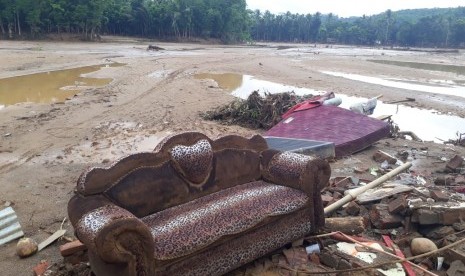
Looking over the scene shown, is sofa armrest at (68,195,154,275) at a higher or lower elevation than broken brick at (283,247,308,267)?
higher

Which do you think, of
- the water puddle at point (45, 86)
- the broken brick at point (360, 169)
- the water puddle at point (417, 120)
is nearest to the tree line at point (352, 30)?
the water puddle at point (417, 120)

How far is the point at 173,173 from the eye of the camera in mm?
3574

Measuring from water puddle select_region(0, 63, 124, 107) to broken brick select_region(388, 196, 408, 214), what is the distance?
11098 millimetres

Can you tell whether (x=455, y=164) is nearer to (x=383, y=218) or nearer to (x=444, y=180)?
(x=444, y=180)

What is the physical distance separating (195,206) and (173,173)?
37 cm

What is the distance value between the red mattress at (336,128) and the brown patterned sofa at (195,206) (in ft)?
9.92

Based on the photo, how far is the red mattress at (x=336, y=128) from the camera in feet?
23.1

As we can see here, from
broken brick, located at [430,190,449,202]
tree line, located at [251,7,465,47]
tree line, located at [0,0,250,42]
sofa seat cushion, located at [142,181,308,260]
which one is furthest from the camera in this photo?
tree line, located at [251,7,465,47]

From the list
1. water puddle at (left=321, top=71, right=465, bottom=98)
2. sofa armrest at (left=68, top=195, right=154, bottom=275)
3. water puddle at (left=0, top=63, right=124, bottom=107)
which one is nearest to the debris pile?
water puddle at (left=0, top=63, right=124, bottom=107)

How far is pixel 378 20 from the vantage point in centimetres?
8712

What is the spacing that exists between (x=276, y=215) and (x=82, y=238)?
1672mm

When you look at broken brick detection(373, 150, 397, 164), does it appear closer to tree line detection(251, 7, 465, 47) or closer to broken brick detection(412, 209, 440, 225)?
broken brick detection(412, 209, 440, 225)

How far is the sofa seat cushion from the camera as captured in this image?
2.93 metres

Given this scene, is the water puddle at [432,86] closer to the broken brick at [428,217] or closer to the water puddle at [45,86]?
the water puddle at [45,86]
